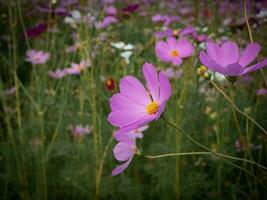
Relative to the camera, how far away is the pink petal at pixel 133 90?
51 cm

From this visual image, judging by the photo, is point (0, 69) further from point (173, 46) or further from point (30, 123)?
point (173, 46)

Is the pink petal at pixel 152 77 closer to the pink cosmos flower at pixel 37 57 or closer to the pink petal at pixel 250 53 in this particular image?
the pink petal at pixel 250 53

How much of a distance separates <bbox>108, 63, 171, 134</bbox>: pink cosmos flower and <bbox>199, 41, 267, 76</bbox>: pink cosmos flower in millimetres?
59

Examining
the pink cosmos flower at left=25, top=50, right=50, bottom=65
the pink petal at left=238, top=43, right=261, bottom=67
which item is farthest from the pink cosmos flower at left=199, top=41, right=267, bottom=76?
the pink cosmos flower at left=25, top=50, right=50, bottom=65

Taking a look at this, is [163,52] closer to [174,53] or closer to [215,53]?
[174,53]

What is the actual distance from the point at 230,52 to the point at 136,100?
0.48 ft

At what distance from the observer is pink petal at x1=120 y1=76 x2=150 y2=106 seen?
51 cm

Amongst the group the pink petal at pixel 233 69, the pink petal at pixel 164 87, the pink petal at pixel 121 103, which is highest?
the pink petal at pixel 233 69

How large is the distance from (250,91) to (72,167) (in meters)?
1.00

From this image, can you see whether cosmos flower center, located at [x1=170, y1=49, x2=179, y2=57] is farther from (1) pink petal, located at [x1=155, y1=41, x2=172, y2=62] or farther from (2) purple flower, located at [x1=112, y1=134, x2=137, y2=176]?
(2) purple flower, located at [x1=112, y1=134, x2=137, y2=176]

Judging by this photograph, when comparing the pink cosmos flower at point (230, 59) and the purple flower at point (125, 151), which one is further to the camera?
the purple flower at point (125, 151)

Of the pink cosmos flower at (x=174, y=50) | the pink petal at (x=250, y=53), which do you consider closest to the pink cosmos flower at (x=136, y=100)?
the pink petal at (x=250, y=53)

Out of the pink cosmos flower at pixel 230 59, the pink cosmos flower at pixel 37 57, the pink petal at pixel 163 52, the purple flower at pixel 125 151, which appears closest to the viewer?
the pink cosmos flower at pixel 230 59

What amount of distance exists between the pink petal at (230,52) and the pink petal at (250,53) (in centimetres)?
3
